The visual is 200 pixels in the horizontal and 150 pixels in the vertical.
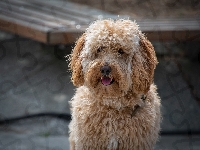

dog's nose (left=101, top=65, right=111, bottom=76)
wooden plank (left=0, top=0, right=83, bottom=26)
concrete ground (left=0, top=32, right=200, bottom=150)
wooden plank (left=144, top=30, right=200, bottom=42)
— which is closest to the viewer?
dog's nose (left=101, top=65, right=111, bottom=76)

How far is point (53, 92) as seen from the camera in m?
3.71

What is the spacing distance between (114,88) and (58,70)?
62.9 inches

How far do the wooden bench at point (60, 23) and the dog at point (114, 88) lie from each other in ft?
3.36

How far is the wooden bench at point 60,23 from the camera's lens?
3660mm

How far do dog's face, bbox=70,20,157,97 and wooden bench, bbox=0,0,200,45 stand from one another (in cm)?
118

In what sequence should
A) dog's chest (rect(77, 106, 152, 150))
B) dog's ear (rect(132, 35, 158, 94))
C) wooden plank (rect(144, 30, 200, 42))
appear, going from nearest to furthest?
dog's ear (rect(132, 35, 158, 94)) → dog's chest (rect(77, 106, 152, 150)) → wooden plank (rect(144, 30, 200, 42))

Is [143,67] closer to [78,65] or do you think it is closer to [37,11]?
[78,65]

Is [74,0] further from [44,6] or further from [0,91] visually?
[0,91]

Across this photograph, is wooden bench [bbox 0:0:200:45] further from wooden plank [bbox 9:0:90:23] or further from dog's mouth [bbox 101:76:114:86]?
dog's mouth [bbox 101:76:114:86]

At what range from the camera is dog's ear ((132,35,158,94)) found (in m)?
2.45

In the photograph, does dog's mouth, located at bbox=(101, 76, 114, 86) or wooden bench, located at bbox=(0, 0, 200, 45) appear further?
wooden bench, located at bbox=(0, 0, 200, 45)

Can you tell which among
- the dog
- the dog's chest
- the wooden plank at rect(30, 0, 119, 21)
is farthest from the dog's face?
the wooden plank at rect(30, 0, 119, 21)

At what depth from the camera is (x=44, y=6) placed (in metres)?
4.03

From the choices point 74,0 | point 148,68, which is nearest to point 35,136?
point 148,68
